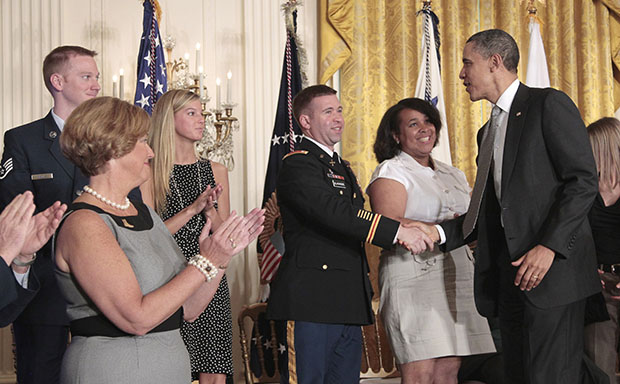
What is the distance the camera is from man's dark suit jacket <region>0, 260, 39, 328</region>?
1.85 meters

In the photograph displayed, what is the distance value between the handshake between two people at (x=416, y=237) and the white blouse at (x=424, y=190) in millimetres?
218

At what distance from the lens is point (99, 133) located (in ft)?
6.07

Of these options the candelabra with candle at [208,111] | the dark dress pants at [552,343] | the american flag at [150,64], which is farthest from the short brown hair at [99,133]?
the american flag at [150,64]

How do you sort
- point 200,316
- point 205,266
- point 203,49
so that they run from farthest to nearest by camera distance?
point 203,49 → point 200,316 → point 205,266

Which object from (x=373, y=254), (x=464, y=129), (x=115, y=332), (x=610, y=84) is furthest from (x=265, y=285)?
(x=610, y=84)

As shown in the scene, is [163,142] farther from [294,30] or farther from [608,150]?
[608,150]

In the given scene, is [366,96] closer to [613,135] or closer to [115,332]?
[613,135]

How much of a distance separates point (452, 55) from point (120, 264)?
4.31 metres

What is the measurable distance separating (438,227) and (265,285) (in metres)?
1.74

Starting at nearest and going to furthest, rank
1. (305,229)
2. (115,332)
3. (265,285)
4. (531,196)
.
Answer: (115,332), (531,196), (305,229), (265,285)

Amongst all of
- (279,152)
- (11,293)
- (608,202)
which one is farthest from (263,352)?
(11,293)

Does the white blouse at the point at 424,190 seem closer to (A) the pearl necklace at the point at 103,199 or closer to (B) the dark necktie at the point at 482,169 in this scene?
(B) the dark necktie at the point at 482,169

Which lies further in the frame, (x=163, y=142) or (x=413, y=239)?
(x=163, y=142)

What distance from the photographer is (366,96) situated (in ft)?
17.6
